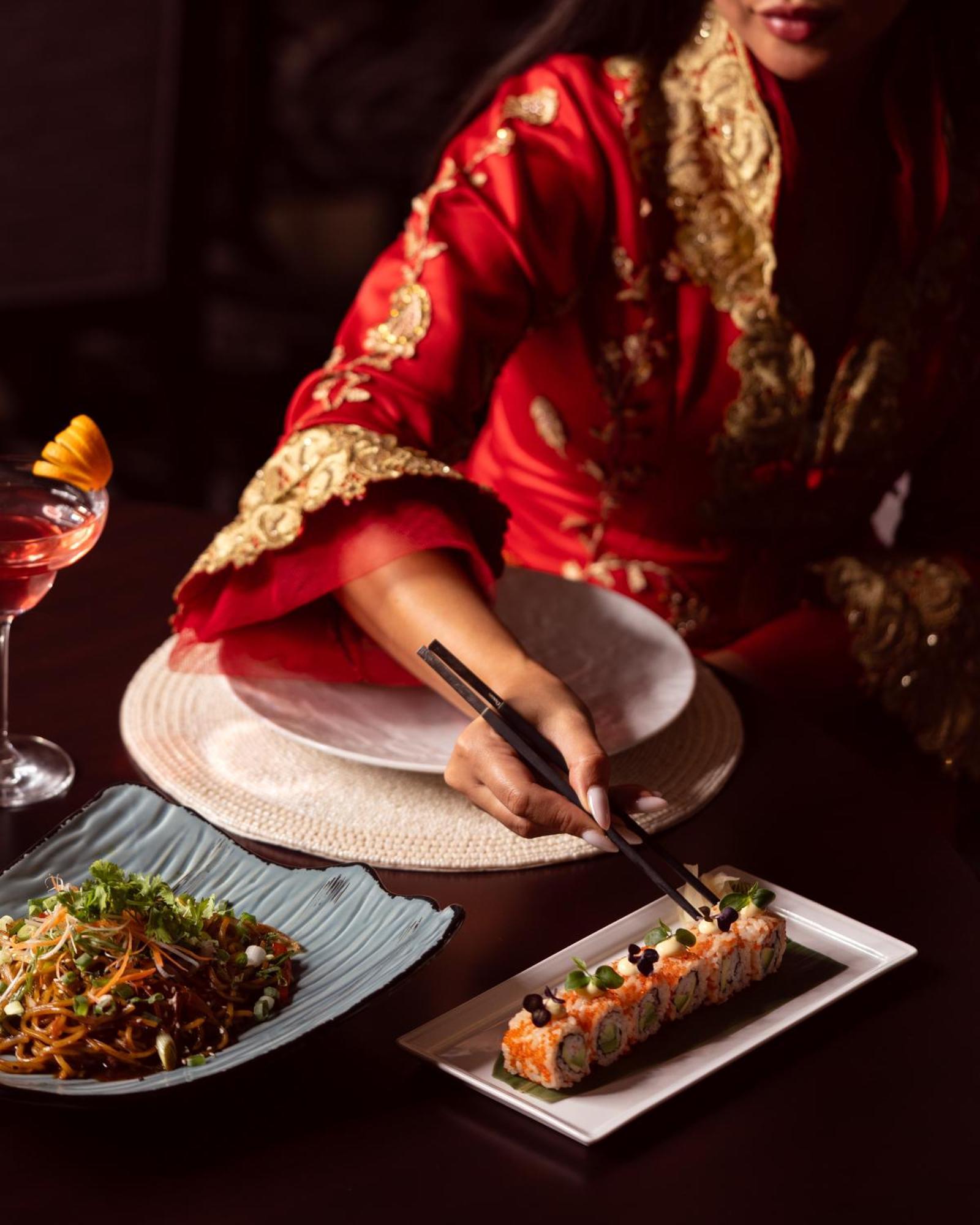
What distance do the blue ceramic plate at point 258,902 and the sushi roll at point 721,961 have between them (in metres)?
0.14

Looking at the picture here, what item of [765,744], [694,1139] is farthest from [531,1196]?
[765,744]

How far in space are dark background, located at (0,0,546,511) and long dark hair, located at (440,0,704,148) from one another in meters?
1.53

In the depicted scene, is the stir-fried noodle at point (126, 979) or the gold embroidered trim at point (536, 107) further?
the gold embroidered trim at point (536, 107)

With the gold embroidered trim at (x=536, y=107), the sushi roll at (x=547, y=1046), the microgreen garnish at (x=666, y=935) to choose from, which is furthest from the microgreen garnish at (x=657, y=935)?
the gold embroidered trim at (x=536, y=107)

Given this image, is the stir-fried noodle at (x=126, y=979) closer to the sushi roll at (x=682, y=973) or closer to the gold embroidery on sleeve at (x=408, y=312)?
the sushi roll at (x=682, y=973)

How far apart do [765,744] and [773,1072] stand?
0.41 metres

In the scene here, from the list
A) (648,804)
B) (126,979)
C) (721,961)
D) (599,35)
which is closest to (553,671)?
(648,804)

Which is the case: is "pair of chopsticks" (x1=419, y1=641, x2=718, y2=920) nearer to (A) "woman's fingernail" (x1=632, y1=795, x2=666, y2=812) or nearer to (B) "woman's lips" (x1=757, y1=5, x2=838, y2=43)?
(A) "woman's fingernail" (x1=632, y1=795, x2=666, y2=812)

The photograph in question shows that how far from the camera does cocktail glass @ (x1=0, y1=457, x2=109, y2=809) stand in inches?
39.7

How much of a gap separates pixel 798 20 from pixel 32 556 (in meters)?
0.83

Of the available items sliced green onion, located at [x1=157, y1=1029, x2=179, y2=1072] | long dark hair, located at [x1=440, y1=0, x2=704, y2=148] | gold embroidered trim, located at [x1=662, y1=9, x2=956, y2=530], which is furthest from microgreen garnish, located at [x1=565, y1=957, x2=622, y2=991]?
long dark hair, located at [x1=440, y1=0, x2=704, y2=148]

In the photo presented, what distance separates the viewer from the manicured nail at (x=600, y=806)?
34.0 inches

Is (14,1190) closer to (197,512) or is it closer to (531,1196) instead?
(531,1196)

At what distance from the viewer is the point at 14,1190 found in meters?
0.68
